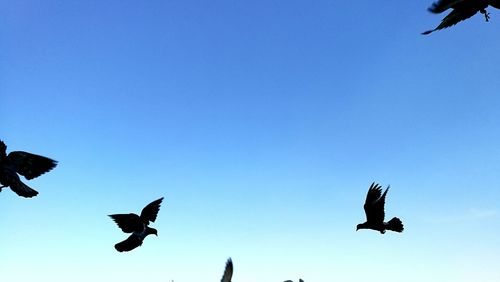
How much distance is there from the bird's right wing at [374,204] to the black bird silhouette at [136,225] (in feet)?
20.2

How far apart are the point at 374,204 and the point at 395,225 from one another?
4.87 ft

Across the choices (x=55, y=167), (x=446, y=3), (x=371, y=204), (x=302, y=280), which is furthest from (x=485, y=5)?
(x=55, y=167)

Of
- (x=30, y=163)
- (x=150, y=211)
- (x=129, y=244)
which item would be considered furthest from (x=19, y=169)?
(x=150, y=211)

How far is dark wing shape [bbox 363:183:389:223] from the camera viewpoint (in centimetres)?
1326

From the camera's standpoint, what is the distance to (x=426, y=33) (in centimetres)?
585

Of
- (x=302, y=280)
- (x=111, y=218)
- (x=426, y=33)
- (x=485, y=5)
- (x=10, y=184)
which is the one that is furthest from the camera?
(x=111, y=218)

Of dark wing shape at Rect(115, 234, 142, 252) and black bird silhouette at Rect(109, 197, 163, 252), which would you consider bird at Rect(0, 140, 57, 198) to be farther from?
dark wing shape at Rect(115, 234, 142, 252)

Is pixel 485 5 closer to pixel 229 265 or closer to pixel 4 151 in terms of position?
pixel 229 265

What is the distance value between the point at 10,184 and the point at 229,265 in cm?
549

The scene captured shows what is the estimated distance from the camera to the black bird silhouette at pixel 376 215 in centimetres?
1330

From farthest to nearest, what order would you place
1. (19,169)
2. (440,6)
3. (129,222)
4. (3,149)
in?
(129,222) < (19,169) < (3,149) < (440,6)

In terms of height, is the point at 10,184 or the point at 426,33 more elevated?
the point at 10,184

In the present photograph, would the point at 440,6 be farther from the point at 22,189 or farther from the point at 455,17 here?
the point at 22,189

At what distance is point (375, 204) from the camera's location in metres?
13.4
